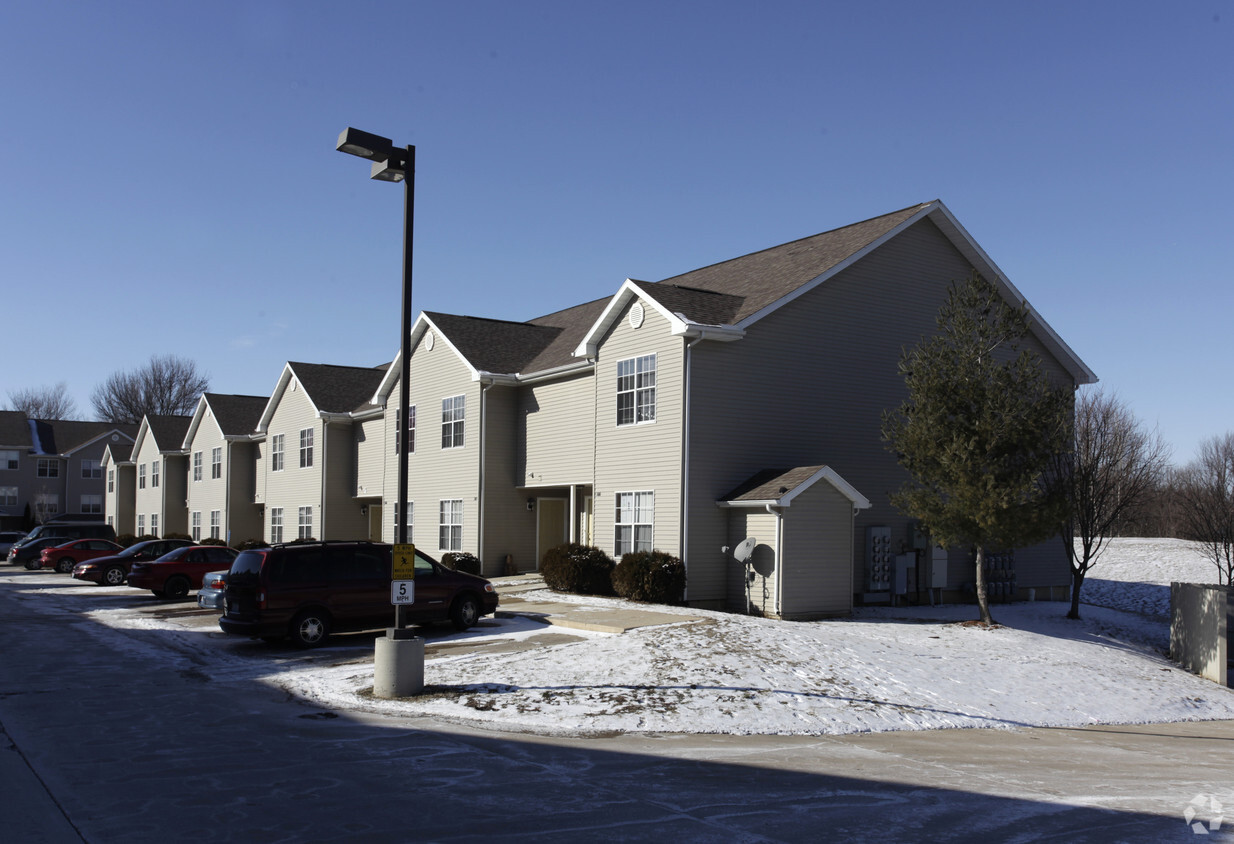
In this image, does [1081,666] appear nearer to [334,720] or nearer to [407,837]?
[334,720]

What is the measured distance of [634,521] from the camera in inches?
923

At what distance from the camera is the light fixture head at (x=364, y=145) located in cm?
1265

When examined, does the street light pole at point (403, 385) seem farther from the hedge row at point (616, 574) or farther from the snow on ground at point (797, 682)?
the hedge row at point (616, 574)

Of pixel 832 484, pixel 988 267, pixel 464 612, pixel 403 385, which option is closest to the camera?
pixel 403 385

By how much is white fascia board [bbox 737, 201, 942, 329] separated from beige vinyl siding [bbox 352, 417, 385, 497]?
16.5 m

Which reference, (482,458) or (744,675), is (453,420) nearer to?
(482,458)

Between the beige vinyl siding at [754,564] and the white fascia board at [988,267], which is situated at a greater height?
the white fascia board at [988,267]

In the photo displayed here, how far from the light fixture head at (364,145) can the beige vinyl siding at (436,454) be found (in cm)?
1642

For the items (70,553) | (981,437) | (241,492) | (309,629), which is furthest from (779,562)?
(241,492)

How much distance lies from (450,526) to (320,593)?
533 inches

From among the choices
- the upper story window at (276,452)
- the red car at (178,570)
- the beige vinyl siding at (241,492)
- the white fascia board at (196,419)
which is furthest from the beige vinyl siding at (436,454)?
the white fascia board at (196,419)

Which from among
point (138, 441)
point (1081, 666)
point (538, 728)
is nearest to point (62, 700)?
point (538, 728)

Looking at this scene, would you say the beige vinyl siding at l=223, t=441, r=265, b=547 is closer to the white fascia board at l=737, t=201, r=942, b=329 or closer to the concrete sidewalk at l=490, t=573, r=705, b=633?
the concrete sidewalk at l=490, t=573, r=705, b=633

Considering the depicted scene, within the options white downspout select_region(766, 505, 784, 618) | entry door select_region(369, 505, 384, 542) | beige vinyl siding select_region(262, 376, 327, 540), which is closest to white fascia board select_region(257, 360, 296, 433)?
beige vinyl siding select_region(262, 376, 327, 540)
